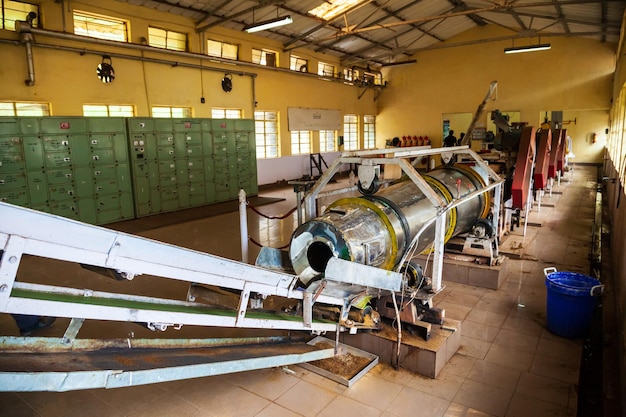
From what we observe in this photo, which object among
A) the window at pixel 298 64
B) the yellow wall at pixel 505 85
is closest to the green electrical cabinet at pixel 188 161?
the window at pixel 298 64

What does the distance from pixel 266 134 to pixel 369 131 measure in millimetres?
7587

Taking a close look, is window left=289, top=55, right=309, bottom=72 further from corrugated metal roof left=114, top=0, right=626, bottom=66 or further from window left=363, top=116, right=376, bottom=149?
window left=363, top=116, right=376, bottom=149

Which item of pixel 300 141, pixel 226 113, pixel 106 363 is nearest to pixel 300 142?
pixel 300 141

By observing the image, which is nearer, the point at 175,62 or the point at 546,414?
the point at 546,414

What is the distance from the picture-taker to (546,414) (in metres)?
2.73

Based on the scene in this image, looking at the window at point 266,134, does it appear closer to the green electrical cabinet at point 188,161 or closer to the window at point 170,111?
the green electrical cabinet at point 188,161

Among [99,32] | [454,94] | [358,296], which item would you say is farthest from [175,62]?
[454,94]

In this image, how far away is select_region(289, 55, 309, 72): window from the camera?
15023 millimetres

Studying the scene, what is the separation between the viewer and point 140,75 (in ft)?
32.6

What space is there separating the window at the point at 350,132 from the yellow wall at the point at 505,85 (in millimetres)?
1960

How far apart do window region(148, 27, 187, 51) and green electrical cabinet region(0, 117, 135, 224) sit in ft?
9.47

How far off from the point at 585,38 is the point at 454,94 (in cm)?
508

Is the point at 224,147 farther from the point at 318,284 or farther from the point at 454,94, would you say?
the point at 454,94

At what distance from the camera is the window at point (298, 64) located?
15.0 meters
